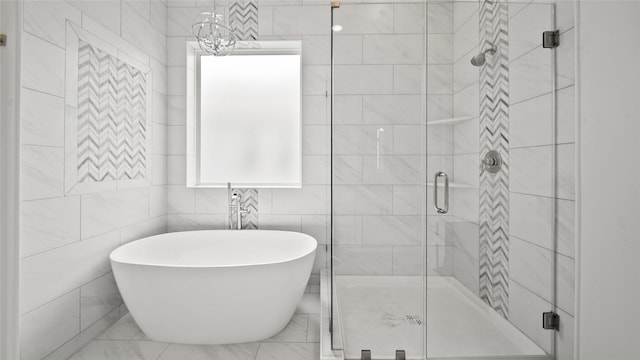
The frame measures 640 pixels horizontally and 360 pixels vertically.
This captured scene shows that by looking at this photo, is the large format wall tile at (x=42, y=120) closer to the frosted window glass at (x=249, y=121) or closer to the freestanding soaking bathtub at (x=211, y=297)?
the freestanding soaking bathtub at (x=211, y=297)

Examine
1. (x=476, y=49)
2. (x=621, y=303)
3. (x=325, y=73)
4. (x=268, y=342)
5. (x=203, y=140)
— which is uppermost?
(x=325, y=73)

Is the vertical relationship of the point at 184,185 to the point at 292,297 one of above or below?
above

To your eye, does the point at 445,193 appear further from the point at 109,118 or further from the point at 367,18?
the point at 109,118

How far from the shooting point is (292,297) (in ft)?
7.18

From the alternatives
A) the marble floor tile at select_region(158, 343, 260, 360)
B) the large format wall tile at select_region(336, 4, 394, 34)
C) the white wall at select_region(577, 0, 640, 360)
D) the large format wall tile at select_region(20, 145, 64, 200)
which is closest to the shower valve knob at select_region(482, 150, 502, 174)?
the white wall at select_region(577, 0, 640, 360)

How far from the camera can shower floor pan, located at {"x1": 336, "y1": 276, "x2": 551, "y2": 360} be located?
1604mm

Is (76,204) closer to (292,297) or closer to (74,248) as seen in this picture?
(74,248)

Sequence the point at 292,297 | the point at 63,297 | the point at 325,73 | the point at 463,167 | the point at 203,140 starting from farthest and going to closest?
1. the point at 203,140
2. the point at 325,73
3. the point at 292,297
4. the point at 63,297
5. the point at 463,167

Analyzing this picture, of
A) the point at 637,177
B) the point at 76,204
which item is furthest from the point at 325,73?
the point at 637,177

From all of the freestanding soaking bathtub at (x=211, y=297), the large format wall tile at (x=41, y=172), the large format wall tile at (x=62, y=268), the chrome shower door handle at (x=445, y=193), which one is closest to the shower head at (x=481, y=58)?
the chrome shower door handle at (x=445, y=193)

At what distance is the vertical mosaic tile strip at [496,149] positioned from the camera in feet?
5.32

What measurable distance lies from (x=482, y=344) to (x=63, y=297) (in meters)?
2.25

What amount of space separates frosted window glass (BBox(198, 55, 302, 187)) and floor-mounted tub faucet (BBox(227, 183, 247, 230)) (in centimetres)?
22

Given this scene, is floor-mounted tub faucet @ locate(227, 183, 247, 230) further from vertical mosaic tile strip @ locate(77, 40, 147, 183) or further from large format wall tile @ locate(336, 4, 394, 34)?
large format wall tile @ locate(336, 4, 394, 34)
